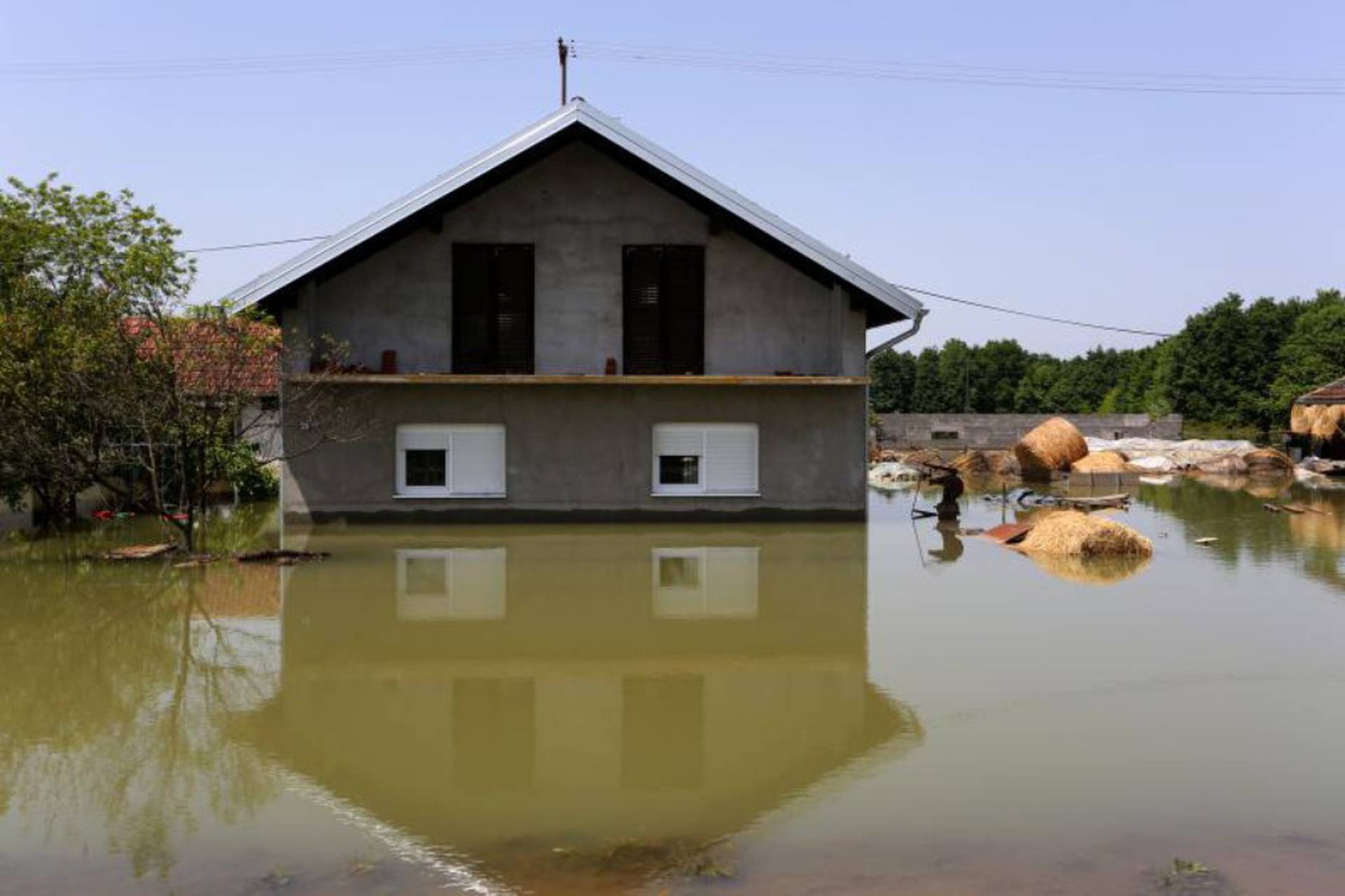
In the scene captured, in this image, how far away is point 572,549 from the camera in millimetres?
15180

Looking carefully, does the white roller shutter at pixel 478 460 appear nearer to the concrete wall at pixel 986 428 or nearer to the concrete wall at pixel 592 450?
the concrete wall at pixel 592 450

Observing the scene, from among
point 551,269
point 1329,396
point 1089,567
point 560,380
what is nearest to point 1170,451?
point 1329,396

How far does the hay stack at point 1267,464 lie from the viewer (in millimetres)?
35438

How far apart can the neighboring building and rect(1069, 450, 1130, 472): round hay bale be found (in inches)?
333

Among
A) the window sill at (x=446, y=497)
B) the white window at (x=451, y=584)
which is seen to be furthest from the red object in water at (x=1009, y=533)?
the window sill at (x=446, y=497)

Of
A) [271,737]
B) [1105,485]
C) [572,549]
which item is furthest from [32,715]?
[1105,485]

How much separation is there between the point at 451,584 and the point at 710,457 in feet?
24.0

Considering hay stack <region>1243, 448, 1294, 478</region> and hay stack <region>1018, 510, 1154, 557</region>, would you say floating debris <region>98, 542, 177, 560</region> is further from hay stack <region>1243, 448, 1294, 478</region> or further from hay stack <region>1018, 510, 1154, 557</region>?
hay stack <region>1243, 448, 1294, 478</region>

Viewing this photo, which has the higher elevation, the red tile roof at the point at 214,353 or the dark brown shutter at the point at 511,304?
the dark brown shutter at the point at 511,304

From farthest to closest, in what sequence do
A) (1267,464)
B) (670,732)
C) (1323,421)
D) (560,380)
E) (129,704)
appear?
(1323,421) < (1267,464) < (560,380) < (129,704) < (670,732)

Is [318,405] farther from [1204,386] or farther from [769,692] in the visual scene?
[1204,386]

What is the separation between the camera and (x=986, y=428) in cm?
5203

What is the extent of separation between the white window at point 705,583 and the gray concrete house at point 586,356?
3747 millimetres

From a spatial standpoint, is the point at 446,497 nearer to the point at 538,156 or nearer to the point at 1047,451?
the point at 538,156
